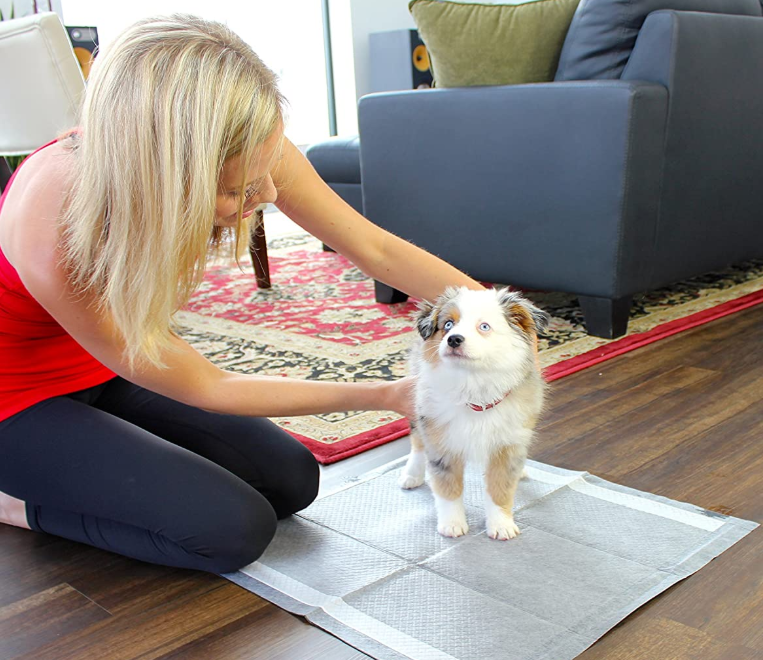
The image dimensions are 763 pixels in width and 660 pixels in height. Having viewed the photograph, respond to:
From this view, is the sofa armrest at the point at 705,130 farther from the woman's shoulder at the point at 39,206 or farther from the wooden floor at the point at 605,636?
the woman's shoulder at the point at 39,206

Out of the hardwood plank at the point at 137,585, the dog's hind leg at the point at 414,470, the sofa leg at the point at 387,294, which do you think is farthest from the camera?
the sofa leg at the point at 387,294

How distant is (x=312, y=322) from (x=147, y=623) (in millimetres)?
1803

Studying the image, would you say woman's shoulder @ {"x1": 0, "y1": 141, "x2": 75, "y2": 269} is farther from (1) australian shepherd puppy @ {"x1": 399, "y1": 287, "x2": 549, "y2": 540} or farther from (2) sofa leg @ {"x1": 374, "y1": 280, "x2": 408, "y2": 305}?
(2) sofa leg @ {"x1": 374, "y1": 280, "x2": 408, "y2": 305}

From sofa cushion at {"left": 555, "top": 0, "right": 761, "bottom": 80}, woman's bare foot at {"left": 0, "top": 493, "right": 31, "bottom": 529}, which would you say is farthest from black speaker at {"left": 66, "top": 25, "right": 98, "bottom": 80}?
woman's bare foot at {"left": 0, "top": 493, "right": 31, "bottom": 529}

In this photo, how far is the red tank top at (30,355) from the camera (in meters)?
1.40

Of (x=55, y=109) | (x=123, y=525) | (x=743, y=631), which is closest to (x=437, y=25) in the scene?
(x=55, y=109)

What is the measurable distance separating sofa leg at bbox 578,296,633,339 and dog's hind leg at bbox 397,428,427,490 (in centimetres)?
117

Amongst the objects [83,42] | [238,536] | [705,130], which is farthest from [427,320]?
[83,42]

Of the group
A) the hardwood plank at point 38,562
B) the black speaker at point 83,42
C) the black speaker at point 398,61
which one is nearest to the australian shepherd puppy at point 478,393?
the hardwood plank at point 38,562

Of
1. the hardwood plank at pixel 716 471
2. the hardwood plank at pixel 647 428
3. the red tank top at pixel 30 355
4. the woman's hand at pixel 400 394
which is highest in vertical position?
the red tank top at pixel 30 355

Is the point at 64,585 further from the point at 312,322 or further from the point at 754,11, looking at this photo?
the point at 754,11

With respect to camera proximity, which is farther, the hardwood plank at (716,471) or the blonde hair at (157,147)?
the hardwood plank at (716,471)

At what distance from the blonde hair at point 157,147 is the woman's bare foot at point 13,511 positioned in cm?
61

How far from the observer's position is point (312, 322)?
3.04 m
